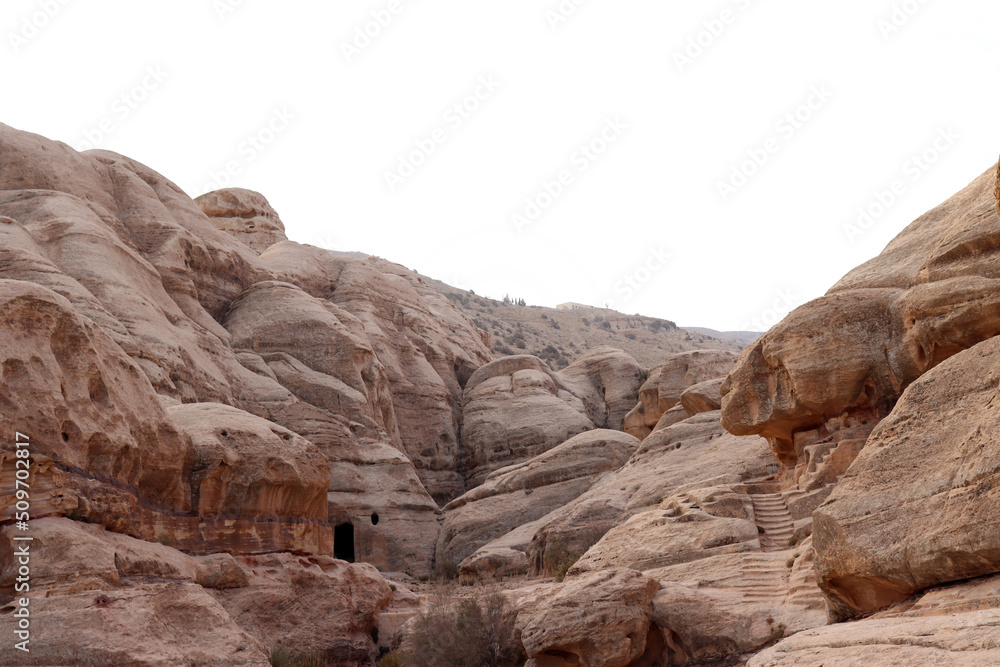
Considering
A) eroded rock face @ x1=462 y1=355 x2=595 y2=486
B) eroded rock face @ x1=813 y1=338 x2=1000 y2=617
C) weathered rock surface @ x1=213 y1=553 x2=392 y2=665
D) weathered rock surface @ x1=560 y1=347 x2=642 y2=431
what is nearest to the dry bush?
weathered rock surface @ x1=213 y1=553 x2=392 y2=665

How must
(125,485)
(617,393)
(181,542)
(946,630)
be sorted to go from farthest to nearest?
1. (617,393)
2. (181,542)
3. (125,485)
4. (946,630)

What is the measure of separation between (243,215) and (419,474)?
20.8 metres

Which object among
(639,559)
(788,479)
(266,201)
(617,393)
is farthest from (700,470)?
(266,201)

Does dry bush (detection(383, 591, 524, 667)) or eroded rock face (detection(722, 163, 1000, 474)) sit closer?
eroded rock face (detection(722, 163, 1000, 474))

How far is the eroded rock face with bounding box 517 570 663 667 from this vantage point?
15289 millimetres

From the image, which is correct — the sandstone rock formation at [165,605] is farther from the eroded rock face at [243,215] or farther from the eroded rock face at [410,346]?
the eroded rock face at [243,215]

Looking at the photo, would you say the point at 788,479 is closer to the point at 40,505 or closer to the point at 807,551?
the point at 807,551

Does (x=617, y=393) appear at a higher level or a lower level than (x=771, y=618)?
higher

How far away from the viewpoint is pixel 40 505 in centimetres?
1376

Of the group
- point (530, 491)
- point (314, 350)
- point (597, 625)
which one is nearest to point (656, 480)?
point (530, 491)

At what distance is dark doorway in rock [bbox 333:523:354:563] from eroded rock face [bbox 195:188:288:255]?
69.5ft

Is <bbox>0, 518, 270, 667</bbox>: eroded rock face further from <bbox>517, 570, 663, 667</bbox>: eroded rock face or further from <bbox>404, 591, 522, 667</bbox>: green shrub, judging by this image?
<bbox>517, 570, 663, 667</bbox>: eroded rock face

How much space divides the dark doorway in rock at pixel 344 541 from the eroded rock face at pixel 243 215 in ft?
69.5

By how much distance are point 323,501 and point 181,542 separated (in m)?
5.06
